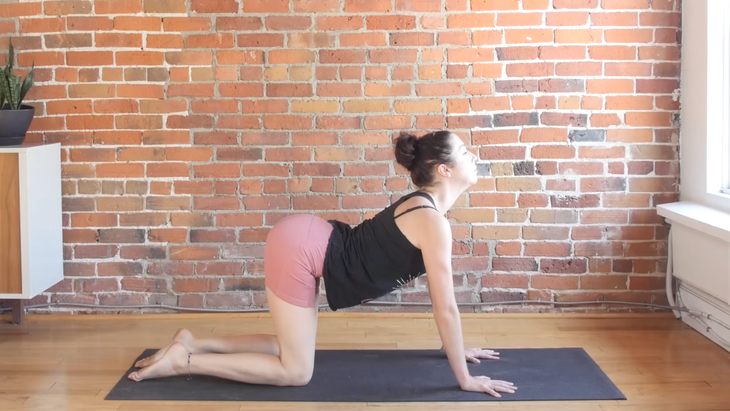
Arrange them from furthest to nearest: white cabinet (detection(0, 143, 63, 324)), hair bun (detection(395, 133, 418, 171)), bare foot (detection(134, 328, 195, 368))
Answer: white cabinet (detection(0, 143, 63, 324))
bare foot (detection(134, 328, 195, 368))
hair bun (detection(395, 133, 418, 171))

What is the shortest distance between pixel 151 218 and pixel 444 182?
68.1 inches

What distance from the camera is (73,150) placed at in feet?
12.9

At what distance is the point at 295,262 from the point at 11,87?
5.75 feet

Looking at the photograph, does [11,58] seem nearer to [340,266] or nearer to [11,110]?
[11,110]

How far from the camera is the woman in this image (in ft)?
9.45

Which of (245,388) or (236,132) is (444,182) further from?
(236,132)

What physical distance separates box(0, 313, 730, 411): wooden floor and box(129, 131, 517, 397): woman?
6.3 inches

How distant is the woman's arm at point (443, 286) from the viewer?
2.79 meters

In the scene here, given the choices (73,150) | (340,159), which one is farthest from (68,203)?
(340,159)

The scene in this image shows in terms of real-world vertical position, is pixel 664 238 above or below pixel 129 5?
below

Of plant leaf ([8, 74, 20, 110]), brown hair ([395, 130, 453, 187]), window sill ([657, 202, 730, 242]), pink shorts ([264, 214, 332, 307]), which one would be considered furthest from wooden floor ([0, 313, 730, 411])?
plant leaf ([8, 74, 20, 110])

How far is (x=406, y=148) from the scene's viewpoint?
114 inches

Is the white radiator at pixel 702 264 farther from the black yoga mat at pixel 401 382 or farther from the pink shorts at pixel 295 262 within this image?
the pink shorts at pixel 295 262

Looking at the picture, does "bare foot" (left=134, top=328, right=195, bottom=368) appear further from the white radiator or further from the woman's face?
the white radiator
